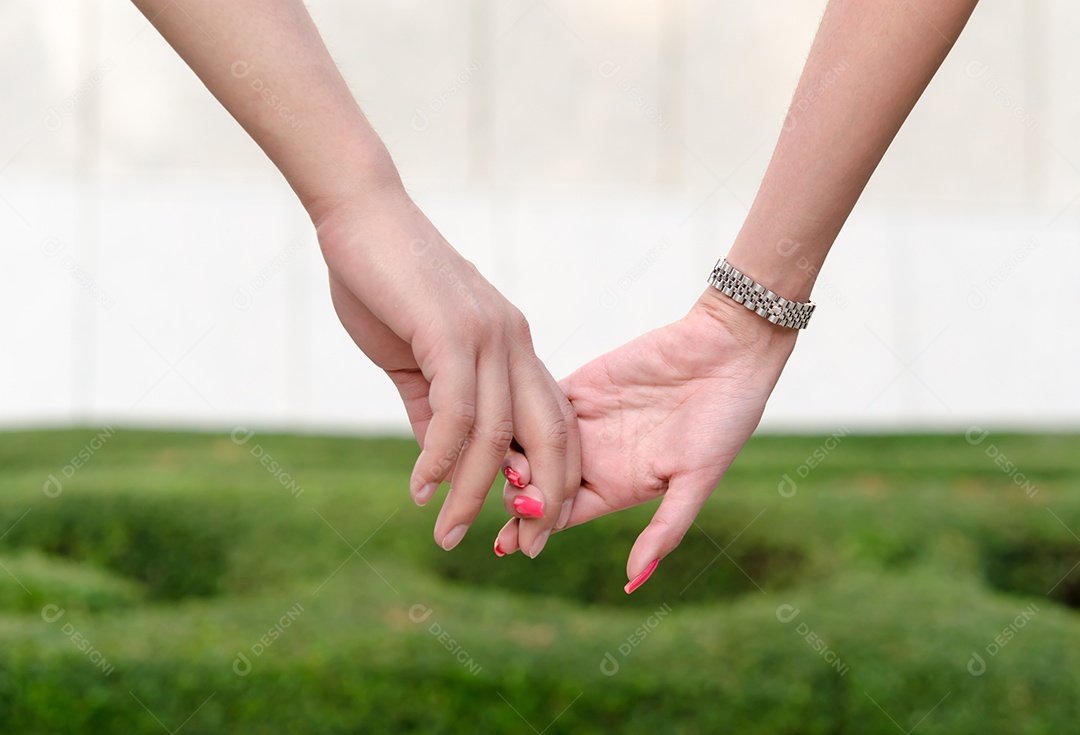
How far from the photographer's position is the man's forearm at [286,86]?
5.62ft

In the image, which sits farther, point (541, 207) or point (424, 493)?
point (541, 207)

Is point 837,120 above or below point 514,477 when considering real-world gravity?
above

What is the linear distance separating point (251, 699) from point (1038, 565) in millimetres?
3202

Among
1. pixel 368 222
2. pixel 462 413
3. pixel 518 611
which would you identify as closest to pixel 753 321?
pixel 462 413

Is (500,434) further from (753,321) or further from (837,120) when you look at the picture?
(837,120)

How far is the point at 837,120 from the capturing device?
5.97 ft

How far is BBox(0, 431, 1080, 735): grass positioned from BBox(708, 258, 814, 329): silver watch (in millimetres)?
1346

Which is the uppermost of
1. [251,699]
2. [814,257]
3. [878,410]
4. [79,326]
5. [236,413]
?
[814,257]

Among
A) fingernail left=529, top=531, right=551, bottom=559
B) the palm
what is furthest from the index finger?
the palm

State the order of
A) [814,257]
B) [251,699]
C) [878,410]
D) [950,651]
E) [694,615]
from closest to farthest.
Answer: [814,257], [251,699], [950,651], [694,615], [878,410]

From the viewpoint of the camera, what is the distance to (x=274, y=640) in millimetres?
3043

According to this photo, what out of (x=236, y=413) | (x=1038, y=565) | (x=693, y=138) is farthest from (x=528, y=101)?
(x=1038, y=565)

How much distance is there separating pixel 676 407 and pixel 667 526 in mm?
277

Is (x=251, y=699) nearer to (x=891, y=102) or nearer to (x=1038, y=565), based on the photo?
(x=891, y=102)
